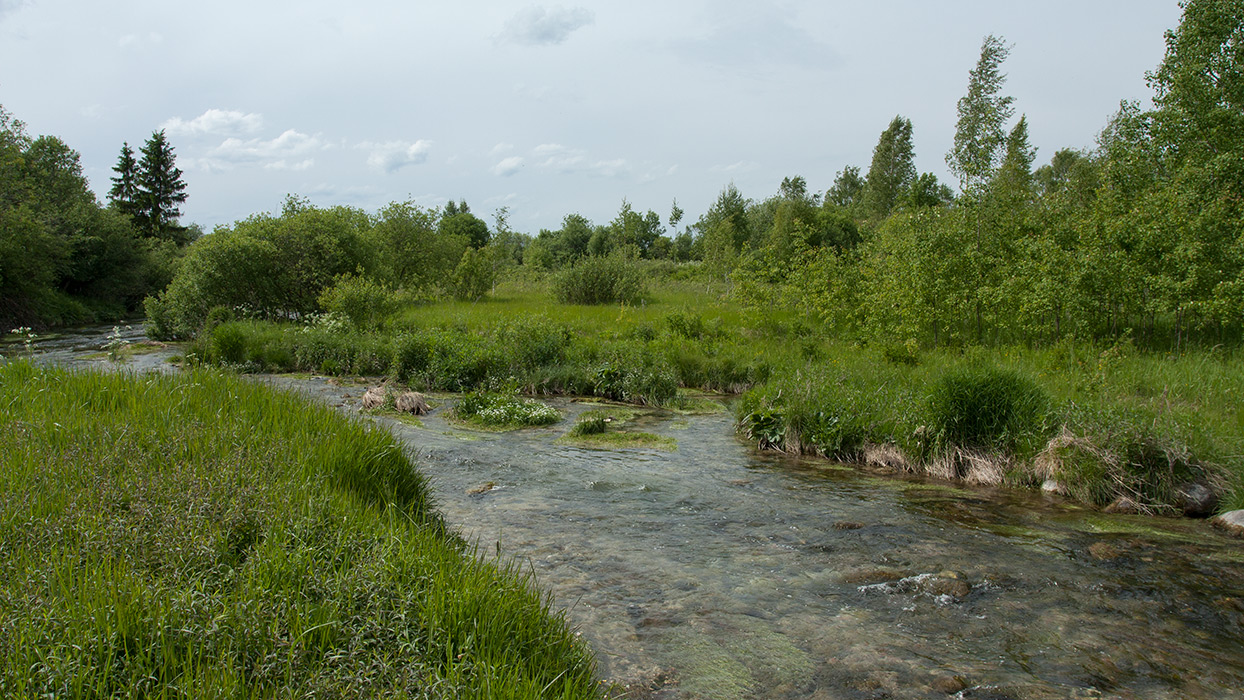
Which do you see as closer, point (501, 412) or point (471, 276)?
point (501, 412)

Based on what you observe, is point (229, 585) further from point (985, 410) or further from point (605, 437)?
point (985, 410)

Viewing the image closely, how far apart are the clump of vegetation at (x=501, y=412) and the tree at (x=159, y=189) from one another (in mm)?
68438

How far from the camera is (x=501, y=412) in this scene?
1424cm

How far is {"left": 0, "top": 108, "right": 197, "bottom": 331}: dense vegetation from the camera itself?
33969 millimetres

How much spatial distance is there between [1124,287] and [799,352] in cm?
755

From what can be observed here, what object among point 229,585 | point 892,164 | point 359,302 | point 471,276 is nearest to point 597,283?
point 471,276

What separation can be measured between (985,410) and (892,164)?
62.0 metres

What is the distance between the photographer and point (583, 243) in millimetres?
80250

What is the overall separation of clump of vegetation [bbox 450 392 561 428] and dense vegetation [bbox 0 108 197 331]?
3086 cm

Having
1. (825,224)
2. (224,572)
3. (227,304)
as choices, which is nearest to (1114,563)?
(224,572)

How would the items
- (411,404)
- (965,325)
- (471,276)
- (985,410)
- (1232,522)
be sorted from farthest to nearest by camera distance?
(471,276), (965,325), (411,404), (985,410), (1232,522)

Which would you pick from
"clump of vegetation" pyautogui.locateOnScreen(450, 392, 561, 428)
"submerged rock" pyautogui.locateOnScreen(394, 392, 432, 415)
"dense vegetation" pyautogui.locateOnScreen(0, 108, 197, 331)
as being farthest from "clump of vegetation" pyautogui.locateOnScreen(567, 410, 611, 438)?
"dense vegetation" pyautogui.locateOnScreen(0, 108, 197, 331)

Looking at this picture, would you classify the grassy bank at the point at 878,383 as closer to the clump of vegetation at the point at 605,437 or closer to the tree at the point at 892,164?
the clump of vegetation at the point at 605,437

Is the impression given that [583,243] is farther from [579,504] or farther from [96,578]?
[96,578]
